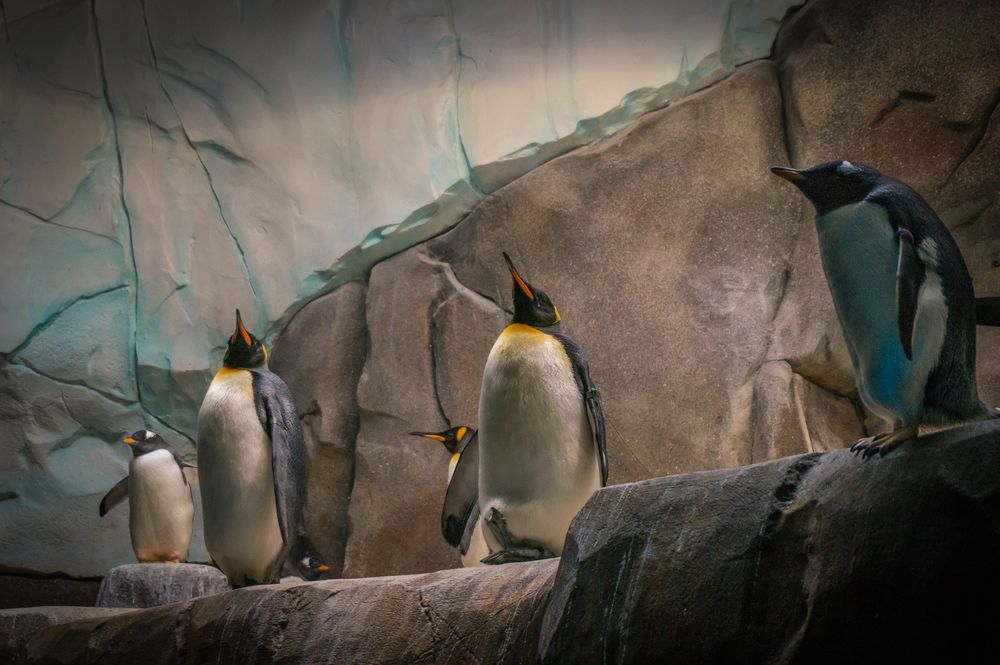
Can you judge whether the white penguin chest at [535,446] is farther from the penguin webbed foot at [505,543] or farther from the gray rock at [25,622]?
the gray rock at [25,622]

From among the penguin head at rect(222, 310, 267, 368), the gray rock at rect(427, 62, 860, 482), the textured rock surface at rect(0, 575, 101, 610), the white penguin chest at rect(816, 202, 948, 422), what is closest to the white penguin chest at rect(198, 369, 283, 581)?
the penguin head at rect(222, 310, 267, 368)

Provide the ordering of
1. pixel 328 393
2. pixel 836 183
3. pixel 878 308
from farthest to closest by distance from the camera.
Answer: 1. pixel 328 393
2. pixel 836 183
3. pixel 878 308

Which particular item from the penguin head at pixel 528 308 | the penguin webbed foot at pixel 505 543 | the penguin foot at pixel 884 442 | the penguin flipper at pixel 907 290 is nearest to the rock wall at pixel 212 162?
the penguin head at pixel 528 308

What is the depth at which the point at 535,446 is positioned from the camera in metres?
3.28

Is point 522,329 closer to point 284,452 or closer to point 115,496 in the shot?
point 284,452

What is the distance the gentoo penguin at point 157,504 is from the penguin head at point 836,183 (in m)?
3.78

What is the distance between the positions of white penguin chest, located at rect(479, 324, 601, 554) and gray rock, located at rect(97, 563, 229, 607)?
1.49 meters

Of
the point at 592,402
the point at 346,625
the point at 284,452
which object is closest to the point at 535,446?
the point at 592,402

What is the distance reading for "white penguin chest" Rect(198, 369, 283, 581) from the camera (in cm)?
372

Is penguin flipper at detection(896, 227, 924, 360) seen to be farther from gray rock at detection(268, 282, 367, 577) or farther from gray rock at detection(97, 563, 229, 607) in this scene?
gray rock at detection(268, 282, 367, 577)

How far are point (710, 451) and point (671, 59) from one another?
1960mm

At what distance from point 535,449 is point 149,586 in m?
1.91

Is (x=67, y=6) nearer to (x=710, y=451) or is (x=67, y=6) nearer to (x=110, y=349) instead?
(x=110, y=349)

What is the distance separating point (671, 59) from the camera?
5.09 m
